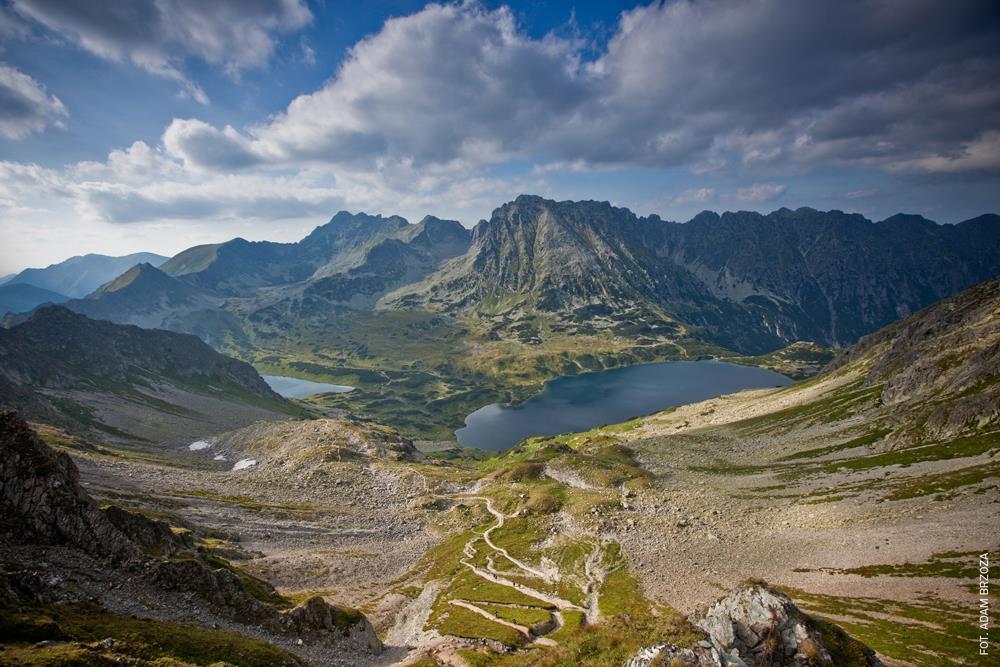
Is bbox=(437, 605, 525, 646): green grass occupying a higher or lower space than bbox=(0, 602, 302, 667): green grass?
lower

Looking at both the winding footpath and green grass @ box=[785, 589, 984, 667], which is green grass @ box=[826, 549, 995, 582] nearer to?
green grass @ box=[785, 589, 984, 667]

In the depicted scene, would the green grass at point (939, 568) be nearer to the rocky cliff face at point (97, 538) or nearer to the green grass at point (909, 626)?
the green grass at point (909, 626)

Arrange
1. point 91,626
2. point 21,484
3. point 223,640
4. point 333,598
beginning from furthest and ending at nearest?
point 333,598
point 21,484
point 223,640
point 91,626

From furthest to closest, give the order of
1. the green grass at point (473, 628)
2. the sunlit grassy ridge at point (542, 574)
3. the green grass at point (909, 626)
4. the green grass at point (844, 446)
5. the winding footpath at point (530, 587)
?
1. the green grass at point (844, 446)
2. the winding footpath at point (530, 587)
3. the green grass at point (473, 628)
4. the green grass at point (909, 626)
5. the sunlit grassy ridge at point (542, 574)

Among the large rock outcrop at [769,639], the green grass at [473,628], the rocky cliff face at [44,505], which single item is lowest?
the green grass at [473,628]

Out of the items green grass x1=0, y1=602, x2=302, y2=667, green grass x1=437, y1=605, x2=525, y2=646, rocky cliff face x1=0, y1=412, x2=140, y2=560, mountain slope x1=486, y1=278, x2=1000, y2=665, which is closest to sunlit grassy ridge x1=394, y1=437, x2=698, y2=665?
green grass x1=437, y1=605, x2=525, y2=646

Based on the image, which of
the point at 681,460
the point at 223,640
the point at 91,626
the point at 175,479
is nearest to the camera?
the point at 91,626

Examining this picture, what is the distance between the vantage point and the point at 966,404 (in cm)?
9069

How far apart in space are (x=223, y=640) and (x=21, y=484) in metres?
23.6

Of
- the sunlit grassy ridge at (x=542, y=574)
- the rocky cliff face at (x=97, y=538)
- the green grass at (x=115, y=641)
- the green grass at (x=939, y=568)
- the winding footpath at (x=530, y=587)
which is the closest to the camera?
the green grass at (x=115, y=641)

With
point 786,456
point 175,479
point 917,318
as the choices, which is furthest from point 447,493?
point 917,318

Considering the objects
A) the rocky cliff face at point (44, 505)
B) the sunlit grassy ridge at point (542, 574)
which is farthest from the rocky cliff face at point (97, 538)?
the sunlit grassy ridge at point (542, 574)

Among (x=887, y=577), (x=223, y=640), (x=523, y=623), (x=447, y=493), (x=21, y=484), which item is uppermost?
(x=21, y=484)

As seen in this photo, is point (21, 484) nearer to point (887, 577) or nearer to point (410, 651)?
point (410, 651)
